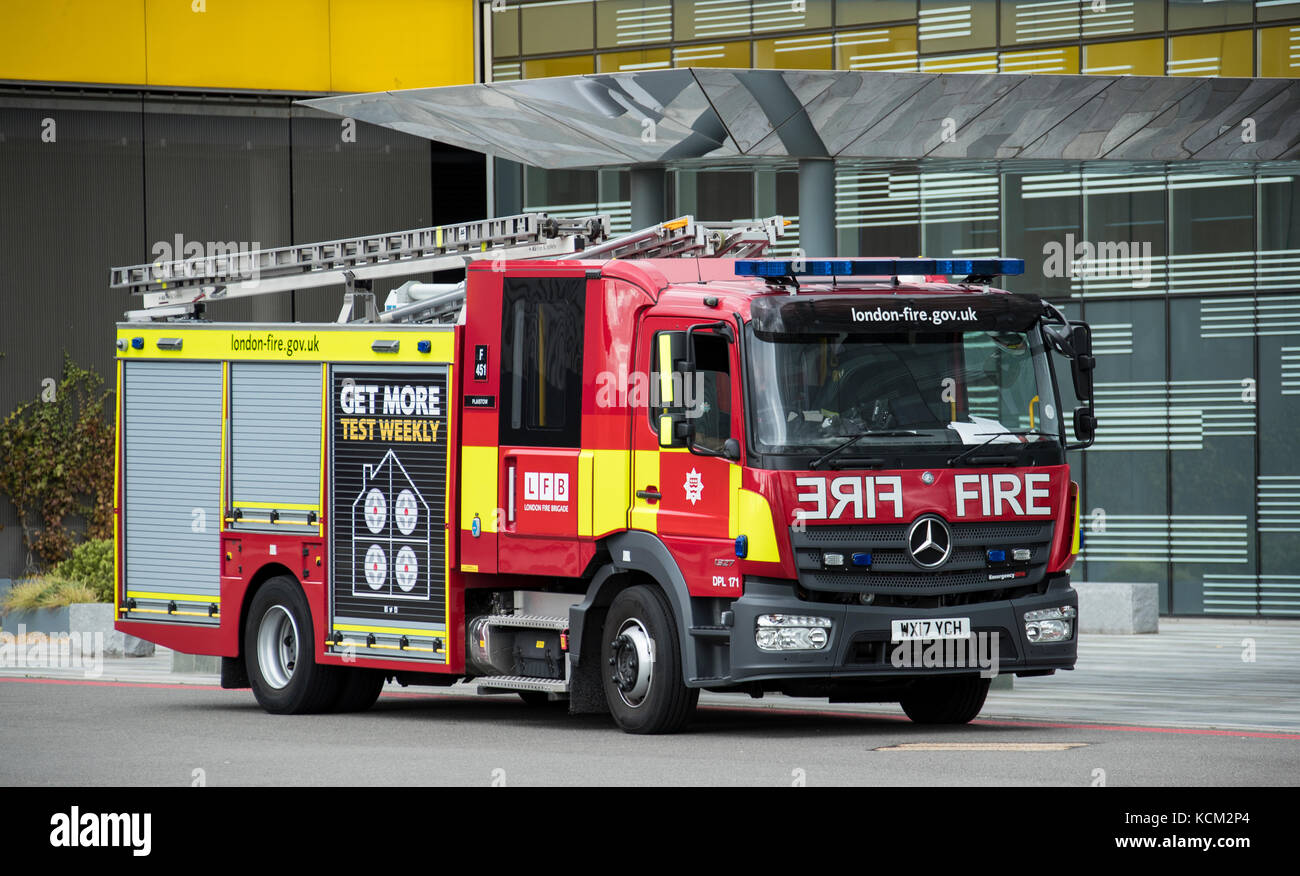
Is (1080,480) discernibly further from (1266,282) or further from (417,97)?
(417,97)

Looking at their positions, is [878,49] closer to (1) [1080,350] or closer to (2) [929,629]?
(1) [1080,350]

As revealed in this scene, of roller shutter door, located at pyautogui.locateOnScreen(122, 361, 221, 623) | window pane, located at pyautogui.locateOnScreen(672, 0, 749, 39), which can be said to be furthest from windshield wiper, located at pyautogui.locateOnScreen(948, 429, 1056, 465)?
window pane, located at pyautogui.locateOnScreen(672, 0, 749, 39)

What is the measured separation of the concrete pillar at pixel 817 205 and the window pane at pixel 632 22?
30.9 ft

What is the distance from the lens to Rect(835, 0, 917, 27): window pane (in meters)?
28.6

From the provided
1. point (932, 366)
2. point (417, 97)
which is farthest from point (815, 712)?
point (417, 97)

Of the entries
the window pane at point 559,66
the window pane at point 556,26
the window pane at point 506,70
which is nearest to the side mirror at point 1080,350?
the window pane at point 559,66

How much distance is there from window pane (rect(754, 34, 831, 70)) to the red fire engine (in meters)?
13.5

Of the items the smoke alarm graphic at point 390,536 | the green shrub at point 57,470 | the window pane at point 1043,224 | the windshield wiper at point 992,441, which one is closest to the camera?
the windshield wiper at point 992,441

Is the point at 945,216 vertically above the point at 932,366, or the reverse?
the point at 945,216

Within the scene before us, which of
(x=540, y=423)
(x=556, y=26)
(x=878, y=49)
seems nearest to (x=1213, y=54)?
(x=878, y=49)

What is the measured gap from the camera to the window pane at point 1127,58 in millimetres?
26873

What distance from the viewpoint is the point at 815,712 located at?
16.2 metres

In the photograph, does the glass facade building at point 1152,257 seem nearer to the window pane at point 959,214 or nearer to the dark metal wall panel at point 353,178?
the window pane at point 959,214

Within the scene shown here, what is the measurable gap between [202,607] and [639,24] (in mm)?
16166
